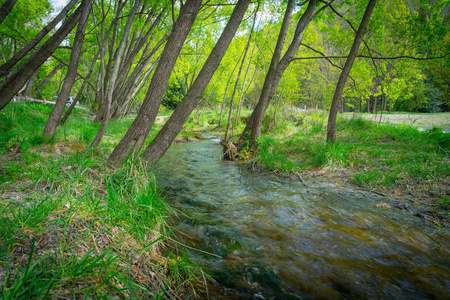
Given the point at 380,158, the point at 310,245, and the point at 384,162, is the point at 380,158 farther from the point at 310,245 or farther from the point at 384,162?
the point at 310,245

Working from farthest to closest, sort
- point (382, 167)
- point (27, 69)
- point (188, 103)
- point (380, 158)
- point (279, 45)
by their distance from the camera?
point (279, 45)
point (380, 158)
point (382, 167)
point (27, 69)
point (188, 103)

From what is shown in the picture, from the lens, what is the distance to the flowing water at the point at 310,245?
220cm

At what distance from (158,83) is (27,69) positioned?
3266mm

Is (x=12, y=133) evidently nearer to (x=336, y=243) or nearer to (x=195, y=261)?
(x=195, y=261)

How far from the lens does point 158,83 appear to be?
3762mm

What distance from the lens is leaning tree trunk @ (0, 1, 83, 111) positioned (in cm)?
439

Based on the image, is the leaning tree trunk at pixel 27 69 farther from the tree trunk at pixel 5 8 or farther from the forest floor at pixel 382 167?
the forest floor at pixel 382 167

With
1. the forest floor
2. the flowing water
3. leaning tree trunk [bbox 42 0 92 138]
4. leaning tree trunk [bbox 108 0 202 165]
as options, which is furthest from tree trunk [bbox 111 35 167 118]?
the flowing water

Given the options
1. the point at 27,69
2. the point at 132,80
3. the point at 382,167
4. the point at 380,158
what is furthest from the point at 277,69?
the point at 132,80

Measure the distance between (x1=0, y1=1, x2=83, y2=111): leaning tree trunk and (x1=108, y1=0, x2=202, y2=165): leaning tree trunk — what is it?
2.89 m

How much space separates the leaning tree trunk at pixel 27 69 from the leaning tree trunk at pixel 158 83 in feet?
9.49

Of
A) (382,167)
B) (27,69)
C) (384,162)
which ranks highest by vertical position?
(27,69)

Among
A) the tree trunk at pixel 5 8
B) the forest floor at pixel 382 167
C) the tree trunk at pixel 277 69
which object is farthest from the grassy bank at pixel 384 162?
the tree trunk at pixel 5 8

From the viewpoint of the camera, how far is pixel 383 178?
519 centimetres
